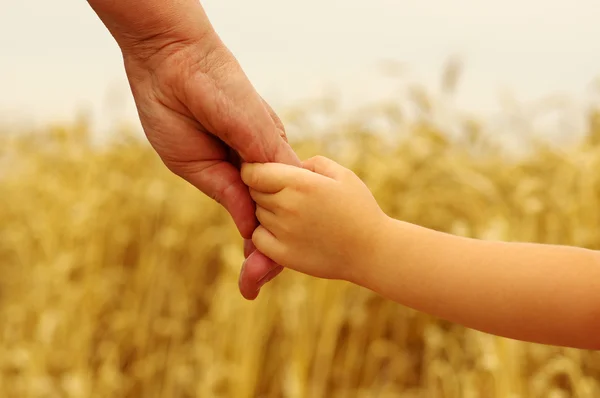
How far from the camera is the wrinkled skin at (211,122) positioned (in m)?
0.87

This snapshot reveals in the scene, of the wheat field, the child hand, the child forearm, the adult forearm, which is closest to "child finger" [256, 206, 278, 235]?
the child hand

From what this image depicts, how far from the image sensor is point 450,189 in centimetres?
179

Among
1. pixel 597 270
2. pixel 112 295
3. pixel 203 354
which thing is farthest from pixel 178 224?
pixel 597 270

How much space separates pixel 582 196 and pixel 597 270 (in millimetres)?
946

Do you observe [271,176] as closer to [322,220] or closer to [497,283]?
[322,220]

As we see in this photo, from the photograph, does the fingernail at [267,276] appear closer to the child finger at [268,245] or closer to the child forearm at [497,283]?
the child finger at [268,245]

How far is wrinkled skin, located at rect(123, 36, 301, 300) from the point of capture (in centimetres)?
87

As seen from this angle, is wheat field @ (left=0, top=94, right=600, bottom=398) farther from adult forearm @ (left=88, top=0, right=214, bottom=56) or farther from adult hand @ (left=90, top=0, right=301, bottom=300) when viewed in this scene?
adult forearm @ (left=88, top=0, right=214, bottom=56)

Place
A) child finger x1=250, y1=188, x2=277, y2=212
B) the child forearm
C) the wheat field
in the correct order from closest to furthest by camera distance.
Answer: the child forearm < child finger x1=250, y1=188, x2=277, y2=212 < the wheat field

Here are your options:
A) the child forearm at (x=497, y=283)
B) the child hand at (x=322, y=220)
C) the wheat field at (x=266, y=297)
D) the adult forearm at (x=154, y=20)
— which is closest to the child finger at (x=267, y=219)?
the child hand at (x=322, y=220)

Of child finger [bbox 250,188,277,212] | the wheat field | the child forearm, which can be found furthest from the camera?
the wheat field

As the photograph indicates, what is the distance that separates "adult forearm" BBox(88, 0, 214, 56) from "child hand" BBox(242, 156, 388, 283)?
24 centimetres

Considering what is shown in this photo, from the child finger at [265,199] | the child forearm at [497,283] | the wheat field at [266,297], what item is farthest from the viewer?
the wheat field at [266,297]

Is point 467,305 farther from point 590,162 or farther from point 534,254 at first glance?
point 590,162
